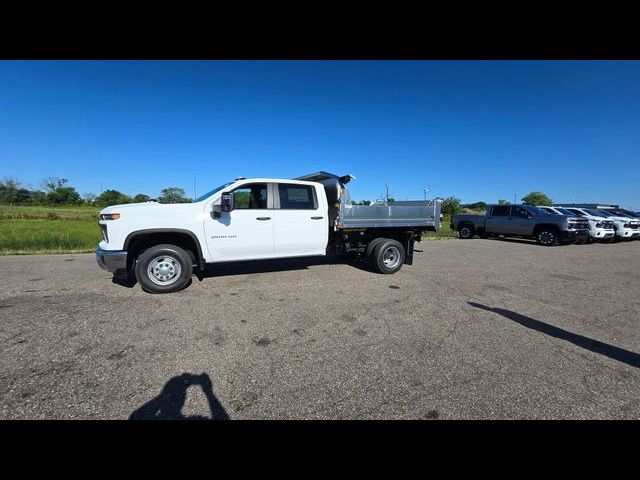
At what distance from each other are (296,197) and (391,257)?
2.77m

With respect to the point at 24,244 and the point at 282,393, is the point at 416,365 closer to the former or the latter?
the point at 282,393

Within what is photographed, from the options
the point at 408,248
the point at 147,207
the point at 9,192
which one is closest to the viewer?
the point at 147,207

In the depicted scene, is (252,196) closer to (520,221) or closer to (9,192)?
(520,221)

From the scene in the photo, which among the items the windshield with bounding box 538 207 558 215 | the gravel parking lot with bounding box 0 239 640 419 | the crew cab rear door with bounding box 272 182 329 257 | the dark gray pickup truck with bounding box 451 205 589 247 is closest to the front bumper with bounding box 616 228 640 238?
the dark gray pickup truck with bounding box 451 205 589 247

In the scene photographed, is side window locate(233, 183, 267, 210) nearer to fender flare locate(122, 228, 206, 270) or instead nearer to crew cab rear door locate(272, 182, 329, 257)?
crew cab rear door locate(272, 182, 329, 257)

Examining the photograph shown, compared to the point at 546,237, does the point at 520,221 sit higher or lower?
higher

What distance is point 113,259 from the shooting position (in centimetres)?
439

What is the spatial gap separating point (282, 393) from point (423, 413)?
1116 mm

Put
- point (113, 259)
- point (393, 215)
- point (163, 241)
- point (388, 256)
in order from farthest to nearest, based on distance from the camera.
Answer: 1. point (388, 256)
2. point (393, 215)
3. point (163, 241)
4. point (113, 259)

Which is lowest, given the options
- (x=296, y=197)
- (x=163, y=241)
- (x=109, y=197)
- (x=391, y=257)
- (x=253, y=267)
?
(x=253, y=267)

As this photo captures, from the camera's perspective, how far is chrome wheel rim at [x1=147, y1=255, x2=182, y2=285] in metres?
4.67

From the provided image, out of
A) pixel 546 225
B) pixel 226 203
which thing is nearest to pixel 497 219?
pixel 546 225

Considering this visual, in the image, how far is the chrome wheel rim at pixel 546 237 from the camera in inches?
481
